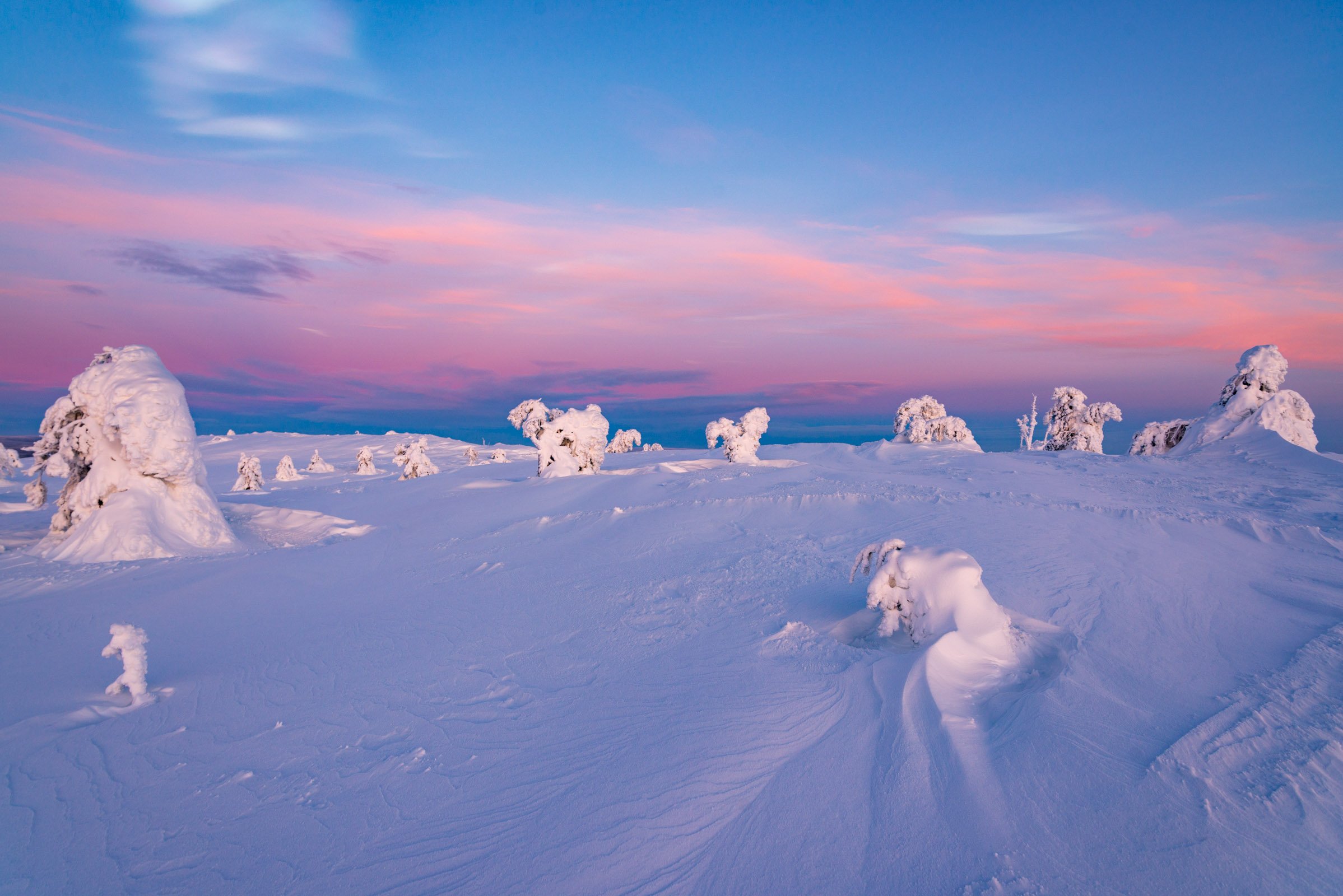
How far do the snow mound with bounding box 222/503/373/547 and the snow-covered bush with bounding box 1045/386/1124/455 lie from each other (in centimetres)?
2750

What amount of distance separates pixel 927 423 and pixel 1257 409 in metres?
15.4

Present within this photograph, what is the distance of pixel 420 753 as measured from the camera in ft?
13.9

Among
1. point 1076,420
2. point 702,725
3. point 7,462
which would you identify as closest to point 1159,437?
point 1076,420

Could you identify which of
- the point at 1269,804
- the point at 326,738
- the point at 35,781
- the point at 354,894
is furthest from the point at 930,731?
the point at 35,781

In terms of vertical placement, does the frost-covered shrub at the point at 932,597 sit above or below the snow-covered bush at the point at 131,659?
above

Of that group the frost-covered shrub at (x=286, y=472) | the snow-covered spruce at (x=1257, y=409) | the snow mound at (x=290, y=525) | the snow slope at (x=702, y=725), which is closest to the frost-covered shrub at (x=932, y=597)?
the snow slope at (x=702, y=725)

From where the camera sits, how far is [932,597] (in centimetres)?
481

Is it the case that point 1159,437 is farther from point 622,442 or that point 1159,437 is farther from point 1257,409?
point 622,442

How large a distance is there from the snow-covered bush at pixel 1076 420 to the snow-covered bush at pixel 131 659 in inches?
1179

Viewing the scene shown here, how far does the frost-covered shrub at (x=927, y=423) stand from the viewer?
30750mm

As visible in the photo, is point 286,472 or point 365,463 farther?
point 365,463

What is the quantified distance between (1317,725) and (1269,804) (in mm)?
1047

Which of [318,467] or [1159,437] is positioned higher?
[1159,437]

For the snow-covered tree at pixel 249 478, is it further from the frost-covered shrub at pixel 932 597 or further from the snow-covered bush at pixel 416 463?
the frost-covered shrub at pixel 932 597
